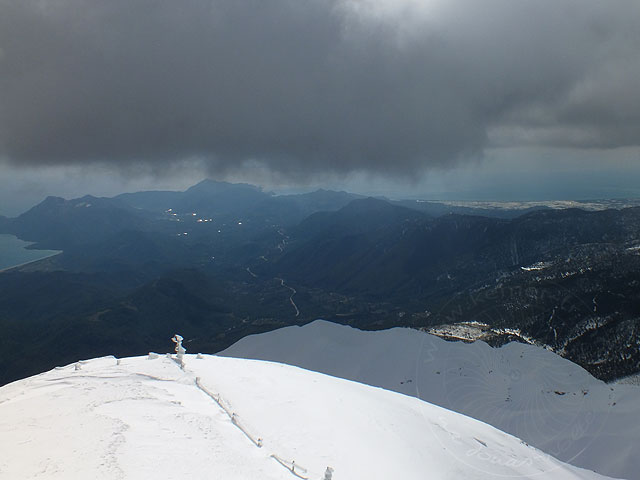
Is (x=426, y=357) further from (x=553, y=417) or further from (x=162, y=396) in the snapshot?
(x=162, y=396)

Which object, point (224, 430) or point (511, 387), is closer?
point (224, 430)

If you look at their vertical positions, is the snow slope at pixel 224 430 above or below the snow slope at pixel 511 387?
above

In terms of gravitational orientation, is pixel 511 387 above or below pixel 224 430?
below

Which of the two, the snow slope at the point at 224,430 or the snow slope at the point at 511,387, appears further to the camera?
the snow slope at the point at 511,387

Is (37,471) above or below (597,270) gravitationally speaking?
above

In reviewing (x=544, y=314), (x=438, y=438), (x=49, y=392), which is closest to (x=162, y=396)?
(x=49, y=392)
